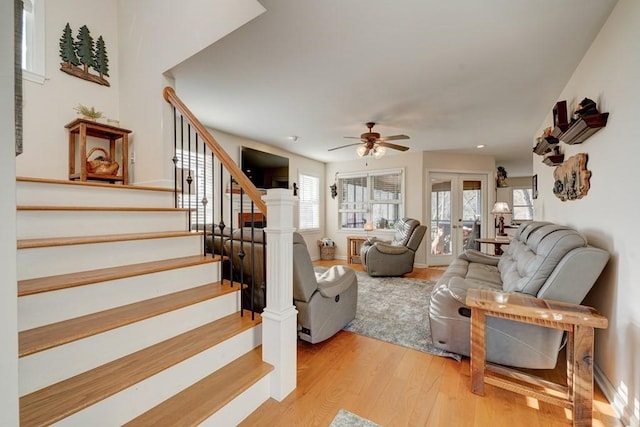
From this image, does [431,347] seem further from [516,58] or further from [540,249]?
[516,58]

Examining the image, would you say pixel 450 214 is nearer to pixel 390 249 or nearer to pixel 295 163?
pixel 390 249

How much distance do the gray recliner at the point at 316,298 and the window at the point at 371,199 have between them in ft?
12.2

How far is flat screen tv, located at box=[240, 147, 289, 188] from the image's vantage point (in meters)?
4.66

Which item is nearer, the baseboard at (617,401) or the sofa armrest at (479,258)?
the baseboard at (617,401)

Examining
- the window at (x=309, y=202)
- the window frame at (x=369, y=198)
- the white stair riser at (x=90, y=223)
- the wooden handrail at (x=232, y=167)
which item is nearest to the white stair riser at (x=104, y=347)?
the wooden handrail at (x=232, y=167)

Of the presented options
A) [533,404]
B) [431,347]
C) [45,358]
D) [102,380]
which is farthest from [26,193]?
[533,404]

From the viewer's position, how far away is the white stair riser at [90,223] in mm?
1570

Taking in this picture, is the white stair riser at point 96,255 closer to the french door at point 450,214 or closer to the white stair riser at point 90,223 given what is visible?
the white stair riser at point 90,223

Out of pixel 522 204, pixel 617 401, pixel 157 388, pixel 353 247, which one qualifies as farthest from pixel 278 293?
pixel 522 204

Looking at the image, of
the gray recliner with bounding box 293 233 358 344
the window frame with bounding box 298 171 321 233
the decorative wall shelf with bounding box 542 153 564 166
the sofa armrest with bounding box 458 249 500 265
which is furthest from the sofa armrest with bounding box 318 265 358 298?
the window frame with bounding box 298 171 321 233

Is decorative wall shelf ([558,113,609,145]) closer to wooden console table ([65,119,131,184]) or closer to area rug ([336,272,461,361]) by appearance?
area rug ([336,272,461,361])

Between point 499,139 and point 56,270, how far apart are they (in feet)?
19.3

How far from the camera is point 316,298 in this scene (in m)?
2.17

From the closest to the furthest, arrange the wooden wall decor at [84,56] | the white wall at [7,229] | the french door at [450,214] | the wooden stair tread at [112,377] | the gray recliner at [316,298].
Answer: the white wall at [7,229]
the wooden stair tread at [112,377]
the gray recliner at [316,298]
the wooden wall decor at [84,56]
the french door at [450,214]
